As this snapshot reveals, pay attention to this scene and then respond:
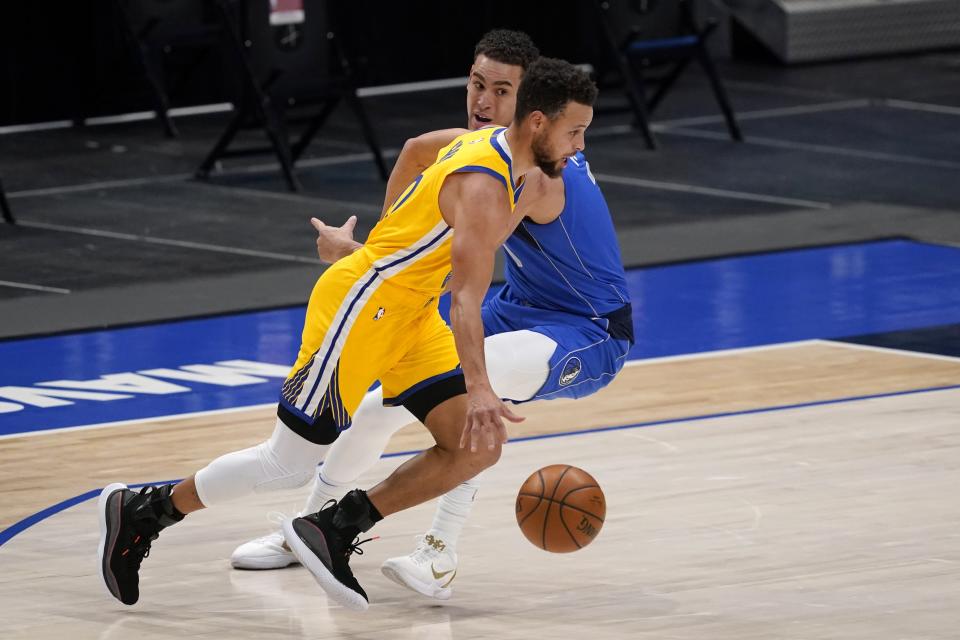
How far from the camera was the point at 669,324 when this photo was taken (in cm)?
939

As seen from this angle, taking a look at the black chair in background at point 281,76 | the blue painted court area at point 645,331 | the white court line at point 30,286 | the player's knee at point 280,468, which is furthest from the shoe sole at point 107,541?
the black chair in background at point 281,76

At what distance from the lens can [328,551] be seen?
17.3 ft

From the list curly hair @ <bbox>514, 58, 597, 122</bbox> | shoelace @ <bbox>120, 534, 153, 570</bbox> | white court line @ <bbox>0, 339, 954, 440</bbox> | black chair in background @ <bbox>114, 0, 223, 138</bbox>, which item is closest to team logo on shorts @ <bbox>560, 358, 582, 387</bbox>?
curly hair @ <bbox>514, 58, 597, 122</bbox>

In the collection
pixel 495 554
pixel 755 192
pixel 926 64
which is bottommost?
pixel 926 64

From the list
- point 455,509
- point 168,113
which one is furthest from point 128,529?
point 168,113

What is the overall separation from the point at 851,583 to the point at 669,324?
395cm

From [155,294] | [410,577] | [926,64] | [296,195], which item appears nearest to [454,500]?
[410,577]

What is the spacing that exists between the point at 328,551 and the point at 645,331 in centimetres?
421

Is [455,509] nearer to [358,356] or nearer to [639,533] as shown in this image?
[358,356]

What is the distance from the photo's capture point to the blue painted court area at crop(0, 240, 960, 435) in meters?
8.16

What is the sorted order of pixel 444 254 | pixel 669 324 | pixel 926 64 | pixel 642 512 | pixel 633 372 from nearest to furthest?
1. pixel 444 254
2. pixel 642 512
3. pixel 633 372
4. pixel 669 324
5. pixel 926 64

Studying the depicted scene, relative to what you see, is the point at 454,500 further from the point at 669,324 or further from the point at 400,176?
the point at 669,324

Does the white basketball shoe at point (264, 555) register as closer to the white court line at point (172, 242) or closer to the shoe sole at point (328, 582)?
the shoe sole at point (328, 582)

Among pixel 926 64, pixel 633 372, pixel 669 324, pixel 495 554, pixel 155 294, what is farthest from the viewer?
pixel 926 64
